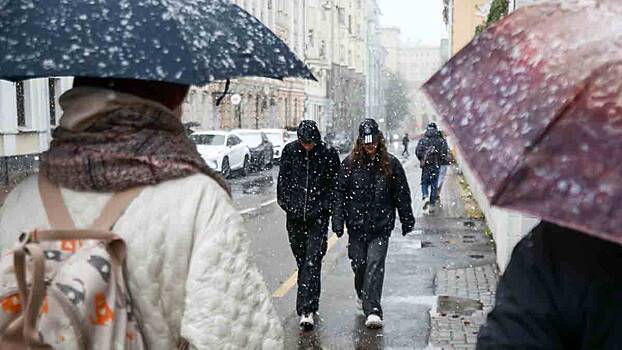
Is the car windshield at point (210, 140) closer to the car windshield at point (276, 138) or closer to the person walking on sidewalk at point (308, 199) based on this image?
the car windshield at point (276, 138)

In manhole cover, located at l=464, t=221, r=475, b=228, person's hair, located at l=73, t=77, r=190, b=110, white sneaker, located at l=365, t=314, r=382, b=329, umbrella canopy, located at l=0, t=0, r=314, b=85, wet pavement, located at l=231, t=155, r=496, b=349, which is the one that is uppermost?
umbrella canopy, located at l=0, t=0, r=314, b=85

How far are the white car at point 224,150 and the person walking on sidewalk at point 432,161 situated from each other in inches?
421

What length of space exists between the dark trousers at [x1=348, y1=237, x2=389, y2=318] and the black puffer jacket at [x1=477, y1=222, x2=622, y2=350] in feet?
17.3

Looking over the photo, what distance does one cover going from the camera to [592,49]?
74.1 inches

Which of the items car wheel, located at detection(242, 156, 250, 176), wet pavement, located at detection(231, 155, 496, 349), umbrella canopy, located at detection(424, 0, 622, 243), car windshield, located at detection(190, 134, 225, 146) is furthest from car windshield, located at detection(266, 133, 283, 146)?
umbrella canopy, located at detection(424, 0, 622, 243)

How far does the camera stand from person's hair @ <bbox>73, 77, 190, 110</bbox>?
8.34ft

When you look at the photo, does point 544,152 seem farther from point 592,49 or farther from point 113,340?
point 113,340

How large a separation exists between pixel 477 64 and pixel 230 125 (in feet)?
146

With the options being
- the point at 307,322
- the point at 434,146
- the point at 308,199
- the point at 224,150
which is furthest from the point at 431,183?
the point at 224,150

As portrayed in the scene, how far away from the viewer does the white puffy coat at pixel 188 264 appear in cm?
229

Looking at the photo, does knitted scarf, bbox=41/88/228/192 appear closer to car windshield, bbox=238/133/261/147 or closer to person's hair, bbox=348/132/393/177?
person's hair, bbox=348/132/393/177

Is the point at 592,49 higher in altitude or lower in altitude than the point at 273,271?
higher

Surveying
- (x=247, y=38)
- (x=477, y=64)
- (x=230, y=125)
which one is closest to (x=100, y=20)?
(x=247, y=38)

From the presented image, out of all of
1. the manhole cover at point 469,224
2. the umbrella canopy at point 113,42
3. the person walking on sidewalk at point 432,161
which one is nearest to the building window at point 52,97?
the person walking on sidewalk at point 432,161
